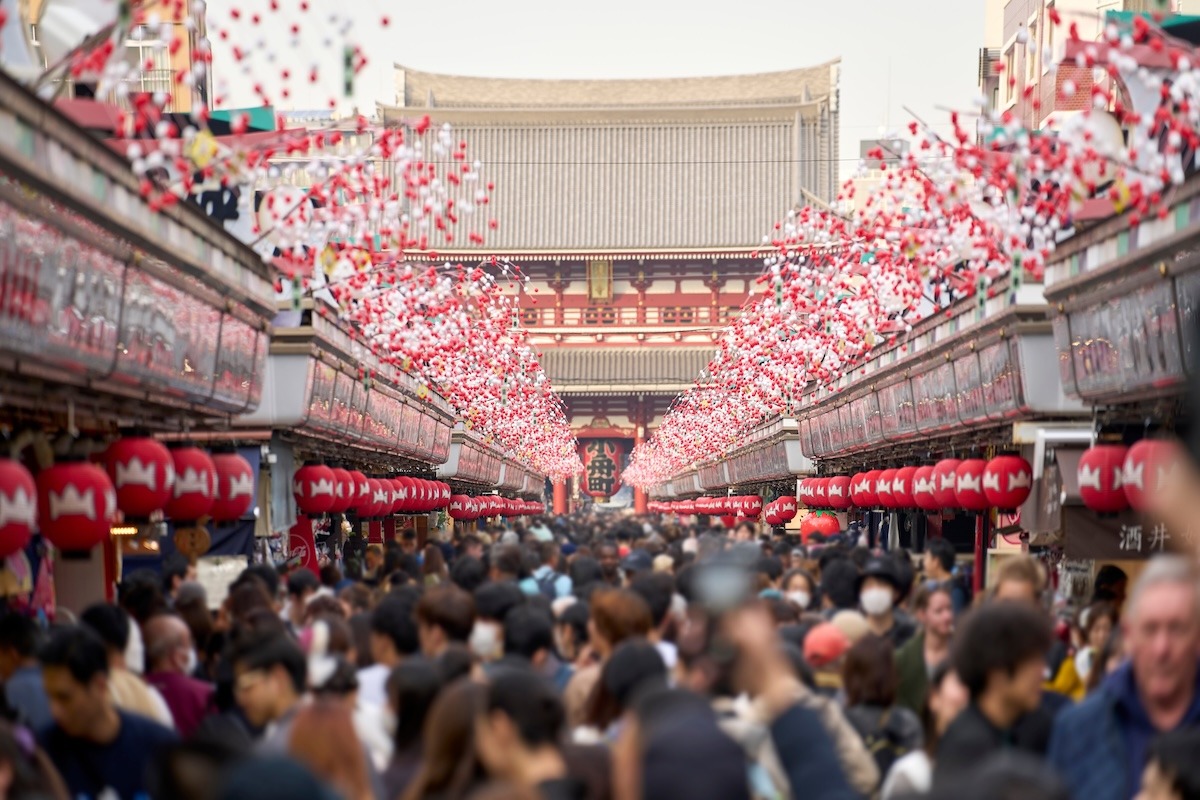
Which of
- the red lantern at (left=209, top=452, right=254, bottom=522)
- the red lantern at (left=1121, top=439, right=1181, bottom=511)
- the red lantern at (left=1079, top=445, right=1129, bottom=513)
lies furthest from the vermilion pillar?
the red lantern at (left=1121, top=439, right=1181, bottom=511)

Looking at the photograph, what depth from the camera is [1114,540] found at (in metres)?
15.9

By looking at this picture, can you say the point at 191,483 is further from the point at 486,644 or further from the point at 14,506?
the point at 486,644

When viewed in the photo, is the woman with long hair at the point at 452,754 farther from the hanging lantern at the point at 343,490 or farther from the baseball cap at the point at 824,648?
the hanging lantern at the point at 343,490

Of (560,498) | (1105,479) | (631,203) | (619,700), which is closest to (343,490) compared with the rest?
(1105,479)

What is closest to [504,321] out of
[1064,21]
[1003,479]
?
[1064,21]

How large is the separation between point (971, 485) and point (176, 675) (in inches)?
439

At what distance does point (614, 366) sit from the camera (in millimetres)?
71438

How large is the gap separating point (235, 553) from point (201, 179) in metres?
4.39

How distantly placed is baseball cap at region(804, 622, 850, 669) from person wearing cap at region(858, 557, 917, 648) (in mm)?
1906

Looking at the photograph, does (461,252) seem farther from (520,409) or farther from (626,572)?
(626,572)

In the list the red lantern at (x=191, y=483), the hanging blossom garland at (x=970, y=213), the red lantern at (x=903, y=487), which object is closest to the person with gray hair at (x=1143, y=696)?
the hanging blossom garland at (x=970, y=213)

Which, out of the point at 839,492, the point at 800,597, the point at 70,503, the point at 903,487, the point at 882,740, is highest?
the point at 839,492

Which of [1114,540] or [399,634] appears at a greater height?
[1114,540]

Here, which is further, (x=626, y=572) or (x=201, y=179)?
(x=201, y=179)
